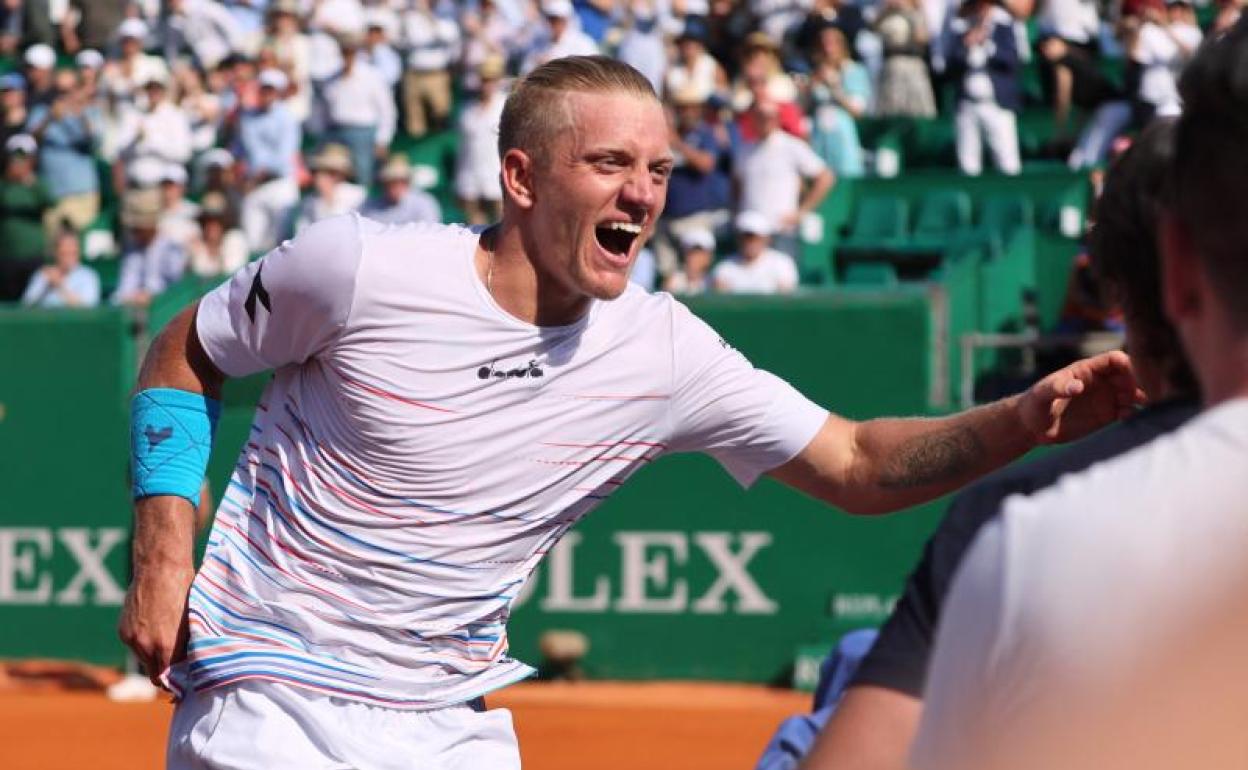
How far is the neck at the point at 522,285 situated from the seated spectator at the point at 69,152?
13743 mm

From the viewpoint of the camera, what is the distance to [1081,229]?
1508 cm

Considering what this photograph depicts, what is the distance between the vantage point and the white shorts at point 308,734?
402cm

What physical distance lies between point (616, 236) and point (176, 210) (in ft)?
41.6

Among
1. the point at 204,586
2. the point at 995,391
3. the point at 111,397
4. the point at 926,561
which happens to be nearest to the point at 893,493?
the point at 204,586

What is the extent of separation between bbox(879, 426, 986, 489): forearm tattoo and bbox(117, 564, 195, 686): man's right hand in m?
1.39

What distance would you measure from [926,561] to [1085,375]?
1.90 metres

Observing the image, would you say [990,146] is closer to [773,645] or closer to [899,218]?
[899,218]

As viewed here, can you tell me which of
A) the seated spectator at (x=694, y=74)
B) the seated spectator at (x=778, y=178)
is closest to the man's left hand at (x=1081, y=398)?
the seated spectator at (x=778, y=178)

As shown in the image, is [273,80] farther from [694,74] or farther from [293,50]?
[694,74]

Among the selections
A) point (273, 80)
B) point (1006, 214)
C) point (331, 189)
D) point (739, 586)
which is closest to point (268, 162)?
point (273, 80)

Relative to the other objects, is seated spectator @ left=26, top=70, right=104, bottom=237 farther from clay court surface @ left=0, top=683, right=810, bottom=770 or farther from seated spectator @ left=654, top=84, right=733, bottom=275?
clay court surface @ left=0, top=683, right=810, bottom=770

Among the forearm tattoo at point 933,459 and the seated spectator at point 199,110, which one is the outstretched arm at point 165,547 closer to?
the forearm tattoo at point 933,459

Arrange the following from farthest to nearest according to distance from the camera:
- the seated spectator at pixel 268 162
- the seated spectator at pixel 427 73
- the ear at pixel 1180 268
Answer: the seated spectator at pixel 427 73, the seated spectator at pixel 268 162, the ear at pixel 1180 268

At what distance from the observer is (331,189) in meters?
16.0
